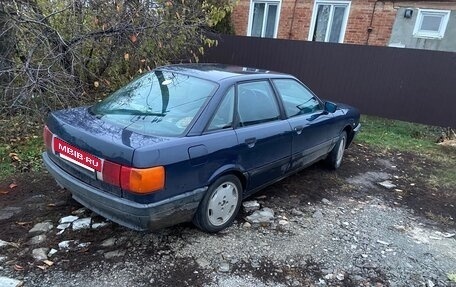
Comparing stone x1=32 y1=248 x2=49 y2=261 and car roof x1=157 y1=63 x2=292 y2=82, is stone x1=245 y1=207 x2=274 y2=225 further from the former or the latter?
stone x1=32 y1=248 x2=49 y2=261

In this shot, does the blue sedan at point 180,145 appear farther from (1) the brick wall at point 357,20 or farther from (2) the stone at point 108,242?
(1) the brick wall at point 357,20

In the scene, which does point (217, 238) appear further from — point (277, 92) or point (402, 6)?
point (402, 6)

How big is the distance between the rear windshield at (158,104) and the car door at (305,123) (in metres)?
1.10

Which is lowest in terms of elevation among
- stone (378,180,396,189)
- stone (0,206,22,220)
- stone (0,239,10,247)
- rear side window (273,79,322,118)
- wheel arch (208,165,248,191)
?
stone (378,180,396,189)

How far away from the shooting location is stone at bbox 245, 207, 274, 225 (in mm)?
3684

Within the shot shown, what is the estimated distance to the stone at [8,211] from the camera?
11.2 feet

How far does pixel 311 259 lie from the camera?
316 centimetres

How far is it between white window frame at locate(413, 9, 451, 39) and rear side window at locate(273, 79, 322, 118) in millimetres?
7913

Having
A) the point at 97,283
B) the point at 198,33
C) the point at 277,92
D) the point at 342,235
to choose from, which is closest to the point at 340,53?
the point at 198,33

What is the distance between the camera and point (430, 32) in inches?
419

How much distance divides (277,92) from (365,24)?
8939 millimetres

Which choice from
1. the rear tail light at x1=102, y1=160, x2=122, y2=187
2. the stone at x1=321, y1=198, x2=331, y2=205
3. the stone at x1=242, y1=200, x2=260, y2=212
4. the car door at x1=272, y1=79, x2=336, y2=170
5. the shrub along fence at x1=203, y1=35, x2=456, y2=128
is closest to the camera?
the rear tail light at x1=102, y1=160, x2=122, y2=187

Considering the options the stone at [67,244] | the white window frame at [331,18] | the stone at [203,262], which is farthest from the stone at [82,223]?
the white window frame at [331,18]

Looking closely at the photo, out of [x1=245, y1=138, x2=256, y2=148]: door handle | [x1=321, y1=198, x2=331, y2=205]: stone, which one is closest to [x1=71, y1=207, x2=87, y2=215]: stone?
[x1=245, y1=138, x2=256, y2=148]: door handle
